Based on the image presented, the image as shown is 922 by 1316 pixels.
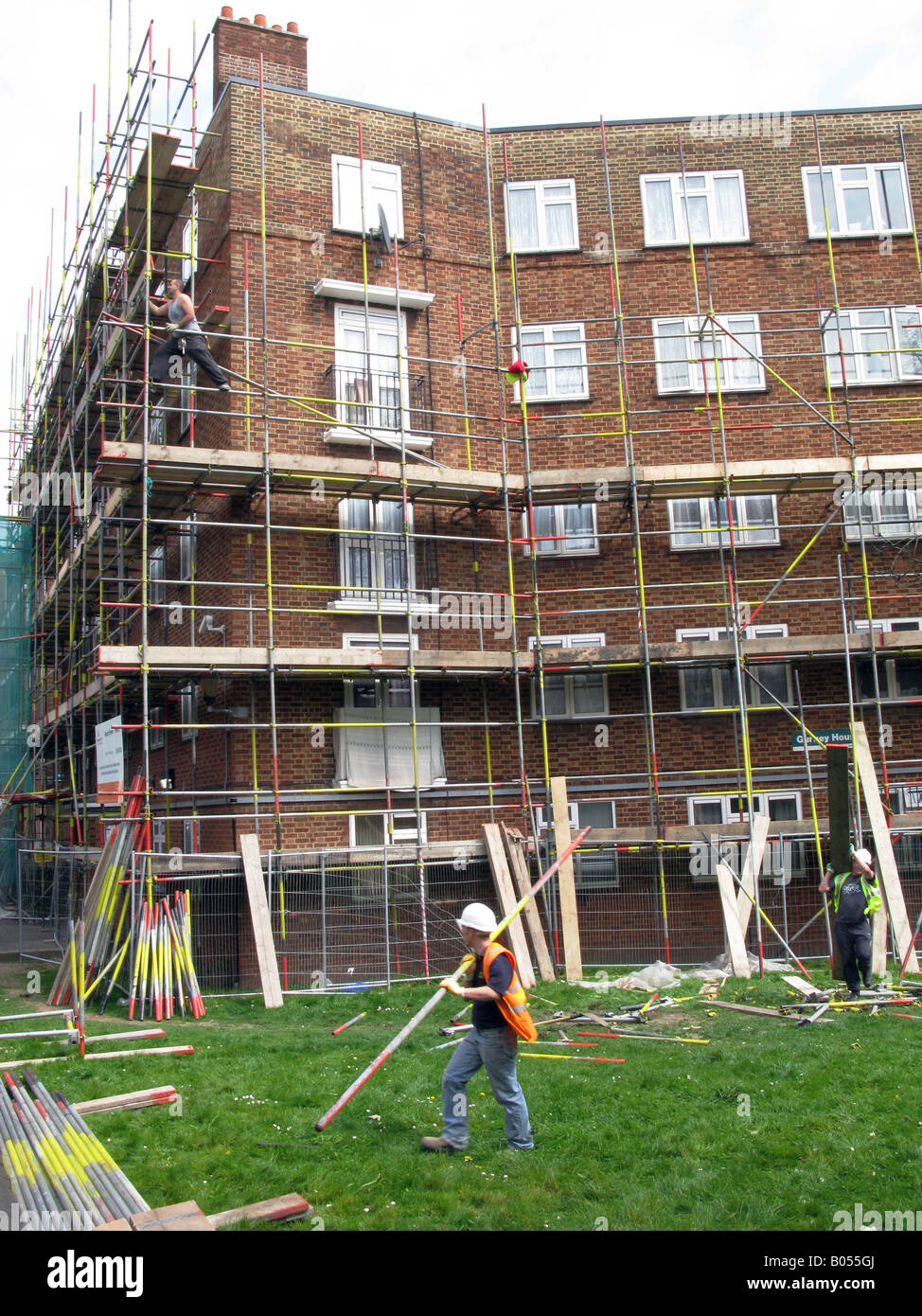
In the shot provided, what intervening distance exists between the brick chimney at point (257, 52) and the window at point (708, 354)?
7.48 meters

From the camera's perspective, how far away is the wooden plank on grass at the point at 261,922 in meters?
13.2

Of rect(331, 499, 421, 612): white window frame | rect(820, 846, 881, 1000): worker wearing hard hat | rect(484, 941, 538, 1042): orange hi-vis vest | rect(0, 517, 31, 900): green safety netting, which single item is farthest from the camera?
rect(0, 517, 31, 900): green safety netting

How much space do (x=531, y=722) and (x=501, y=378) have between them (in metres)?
5.46

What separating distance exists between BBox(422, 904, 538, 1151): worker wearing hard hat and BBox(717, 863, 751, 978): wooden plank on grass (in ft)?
23.9

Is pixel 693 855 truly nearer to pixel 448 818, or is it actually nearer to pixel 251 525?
pixel 448 818

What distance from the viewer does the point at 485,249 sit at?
62.3 ft

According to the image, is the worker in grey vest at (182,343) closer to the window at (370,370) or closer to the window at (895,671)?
Result: the window at (370,370)

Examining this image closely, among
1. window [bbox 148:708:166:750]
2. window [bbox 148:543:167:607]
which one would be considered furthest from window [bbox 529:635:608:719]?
window [bbox 148:543:167:607]

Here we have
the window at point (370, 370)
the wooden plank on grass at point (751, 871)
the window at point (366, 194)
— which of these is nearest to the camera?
the wooden plank on grass at point (751, 871)

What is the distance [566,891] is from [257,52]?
580 inches
